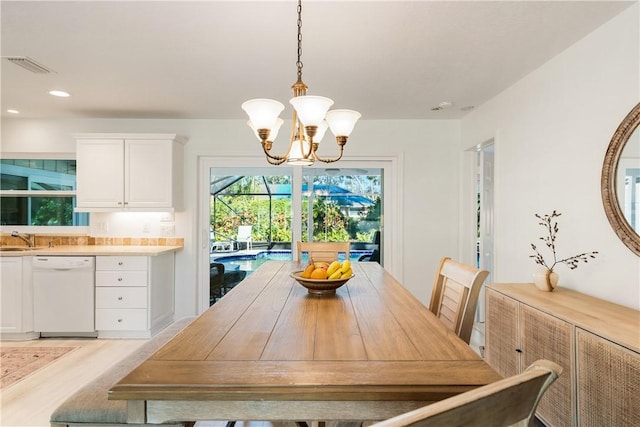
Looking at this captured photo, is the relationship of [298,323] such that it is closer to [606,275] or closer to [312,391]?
[312,391]

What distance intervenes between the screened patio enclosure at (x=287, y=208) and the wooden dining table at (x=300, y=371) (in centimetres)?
301

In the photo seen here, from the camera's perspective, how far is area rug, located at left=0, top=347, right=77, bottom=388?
2772mm

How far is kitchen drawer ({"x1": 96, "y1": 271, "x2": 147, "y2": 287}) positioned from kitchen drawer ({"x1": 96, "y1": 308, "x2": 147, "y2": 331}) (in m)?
0.26

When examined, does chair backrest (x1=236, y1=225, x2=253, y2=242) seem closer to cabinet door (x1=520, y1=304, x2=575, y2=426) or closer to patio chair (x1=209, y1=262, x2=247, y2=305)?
patio chair (x1=209, y1=262, x2=247, y2=305)

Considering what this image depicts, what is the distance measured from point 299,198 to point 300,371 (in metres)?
3.44

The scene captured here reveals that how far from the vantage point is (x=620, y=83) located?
6.24 ft

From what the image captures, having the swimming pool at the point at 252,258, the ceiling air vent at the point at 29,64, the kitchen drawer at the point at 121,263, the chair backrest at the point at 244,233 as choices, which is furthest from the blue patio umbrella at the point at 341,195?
the ceiling air vent at the point at 29,64

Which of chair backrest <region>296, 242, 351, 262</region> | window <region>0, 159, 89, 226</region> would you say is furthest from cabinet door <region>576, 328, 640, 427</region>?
window <region>0, 159, 89, 226</region>

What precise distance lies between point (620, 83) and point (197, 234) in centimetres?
395

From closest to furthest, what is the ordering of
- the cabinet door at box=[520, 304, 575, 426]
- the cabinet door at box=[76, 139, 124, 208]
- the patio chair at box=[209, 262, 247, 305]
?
the cabinet door at box=[520, 304, 575, 426]
the cabinet door at box=[76, 139, 124, 208]
the patio chair at box=[209, 262, 247, 305]

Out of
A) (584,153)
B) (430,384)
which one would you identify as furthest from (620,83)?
(430,384)

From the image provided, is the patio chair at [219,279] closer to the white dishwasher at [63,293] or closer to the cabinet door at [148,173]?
the cabinet door at [148,173]

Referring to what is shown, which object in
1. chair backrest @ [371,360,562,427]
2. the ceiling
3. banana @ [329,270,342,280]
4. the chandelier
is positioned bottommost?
banana @ [329,270,342,280]

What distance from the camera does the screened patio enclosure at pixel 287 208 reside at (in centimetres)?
434
